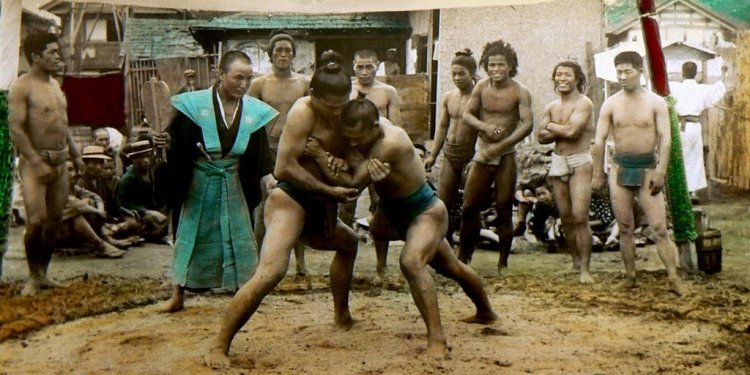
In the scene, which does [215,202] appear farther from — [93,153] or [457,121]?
[93,153]

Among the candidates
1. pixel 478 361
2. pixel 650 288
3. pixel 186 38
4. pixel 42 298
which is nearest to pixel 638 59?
pixel 650 288

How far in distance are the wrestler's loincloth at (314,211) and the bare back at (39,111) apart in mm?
1907

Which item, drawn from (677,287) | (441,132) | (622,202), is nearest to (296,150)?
(622,202)

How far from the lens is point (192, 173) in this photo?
5254 mm

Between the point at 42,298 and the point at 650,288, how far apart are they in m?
3.83

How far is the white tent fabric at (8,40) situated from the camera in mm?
4453

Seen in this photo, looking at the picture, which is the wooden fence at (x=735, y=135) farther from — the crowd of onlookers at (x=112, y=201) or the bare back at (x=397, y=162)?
the crowd of onlookers at (x=112, y=201)

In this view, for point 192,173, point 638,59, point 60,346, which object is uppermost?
point 638,59

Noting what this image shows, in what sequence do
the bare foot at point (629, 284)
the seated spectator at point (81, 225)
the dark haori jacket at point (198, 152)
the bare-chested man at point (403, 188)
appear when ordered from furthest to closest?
the seated spectator at point (81, 225) < the bare foot at point (629, 284) < the dark haori jacket at point (198, 152) < the bare-chested man at point (403, 188)

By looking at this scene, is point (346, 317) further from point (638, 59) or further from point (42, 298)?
point (638, 59)

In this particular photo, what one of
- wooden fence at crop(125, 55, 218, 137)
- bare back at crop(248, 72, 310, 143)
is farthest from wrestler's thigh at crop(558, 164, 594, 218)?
wooden fence at crop(125, 55, 218, 137)

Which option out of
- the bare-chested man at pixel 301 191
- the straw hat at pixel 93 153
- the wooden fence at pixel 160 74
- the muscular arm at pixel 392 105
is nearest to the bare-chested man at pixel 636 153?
the muscular arm at pixel 392 105

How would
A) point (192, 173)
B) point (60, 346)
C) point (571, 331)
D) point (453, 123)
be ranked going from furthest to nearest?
point (453, 123), point (192, 173), point (571, 331), point (60, 346)

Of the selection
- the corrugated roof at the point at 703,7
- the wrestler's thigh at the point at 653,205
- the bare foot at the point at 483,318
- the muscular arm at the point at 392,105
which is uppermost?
the corrugated roof at the point at 703,7
